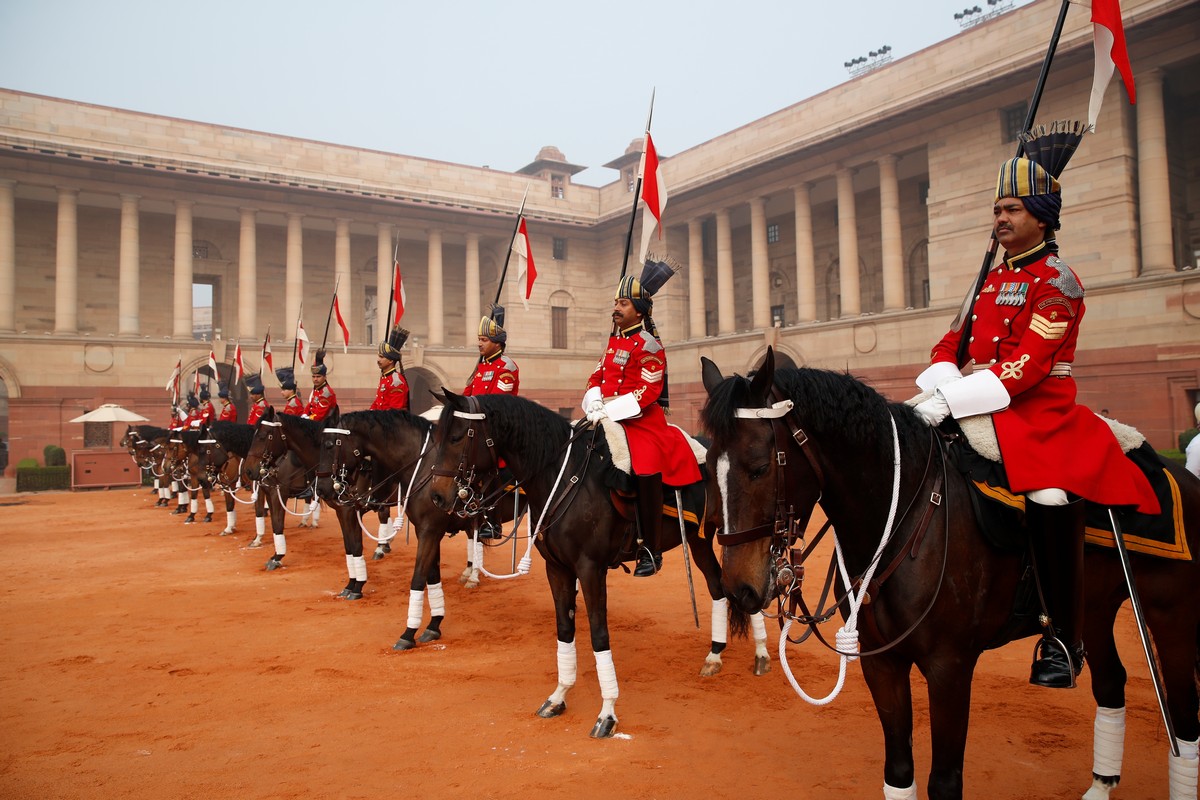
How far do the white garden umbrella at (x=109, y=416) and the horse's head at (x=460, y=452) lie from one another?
26.6 metres

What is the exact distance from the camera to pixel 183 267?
33000mm

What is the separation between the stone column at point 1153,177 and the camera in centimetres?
2134

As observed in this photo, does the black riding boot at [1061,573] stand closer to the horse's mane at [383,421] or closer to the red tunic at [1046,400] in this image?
the red tunic at [1046,400]

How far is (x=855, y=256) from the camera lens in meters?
30.2

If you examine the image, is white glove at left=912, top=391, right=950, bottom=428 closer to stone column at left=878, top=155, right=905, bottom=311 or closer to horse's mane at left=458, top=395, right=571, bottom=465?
horse's mane at left=458, top=395, right=571, bottom=465

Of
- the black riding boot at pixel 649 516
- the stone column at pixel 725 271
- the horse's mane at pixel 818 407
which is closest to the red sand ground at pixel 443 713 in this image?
the black riding boot at pixel 649 516

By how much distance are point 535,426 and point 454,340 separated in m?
36.5

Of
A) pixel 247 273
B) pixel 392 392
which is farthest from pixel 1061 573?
pixel 247 273

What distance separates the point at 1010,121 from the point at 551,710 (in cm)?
2705

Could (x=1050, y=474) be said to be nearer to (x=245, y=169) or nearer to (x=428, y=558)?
(x=428, y=558)

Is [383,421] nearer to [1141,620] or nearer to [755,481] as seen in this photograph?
[755,481]

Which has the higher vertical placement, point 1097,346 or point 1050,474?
point 1097,346

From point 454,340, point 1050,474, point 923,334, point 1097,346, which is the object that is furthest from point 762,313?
point 1050,474

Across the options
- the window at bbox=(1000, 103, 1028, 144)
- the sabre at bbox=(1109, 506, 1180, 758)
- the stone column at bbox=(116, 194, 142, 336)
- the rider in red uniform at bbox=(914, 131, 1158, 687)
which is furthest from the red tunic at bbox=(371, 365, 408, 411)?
the stone column at bbox=(116, 194, 142, 336)
